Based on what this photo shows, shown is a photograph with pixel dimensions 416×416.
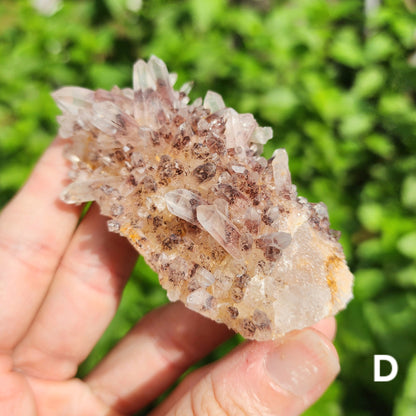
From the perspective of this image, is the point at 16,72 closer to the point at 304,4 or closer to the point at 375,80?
the point at 304,4

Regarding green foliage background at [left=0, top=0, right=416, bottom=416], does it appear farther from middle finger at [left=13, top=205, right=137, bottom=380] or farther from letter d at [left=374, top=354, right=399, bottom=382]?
middle finger at [left=13, top=205, right=137, bottom=380]

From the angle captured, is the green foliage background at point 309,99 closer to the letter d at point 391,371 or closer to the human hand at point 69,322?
the letter d at point 391,371

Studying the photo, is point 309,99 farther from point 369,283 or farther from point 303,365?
point 303,365

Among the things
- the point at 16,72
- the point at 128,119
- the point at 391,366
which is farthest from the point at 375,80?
the point at 16,72

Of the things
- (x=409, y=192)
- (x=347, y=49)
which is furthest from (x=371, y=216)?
(x=347, y=49)

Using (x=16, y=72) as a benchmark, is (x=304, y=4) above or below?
above
